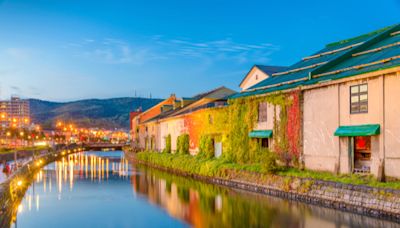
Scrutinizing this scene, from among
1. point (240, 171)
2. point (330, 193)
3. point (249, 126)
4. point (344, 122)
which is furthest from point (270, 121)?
point (330, 193)

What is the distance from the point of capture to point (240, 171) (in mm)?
30625

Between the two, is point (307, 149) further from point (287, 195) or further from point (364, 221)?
point (364, 221)

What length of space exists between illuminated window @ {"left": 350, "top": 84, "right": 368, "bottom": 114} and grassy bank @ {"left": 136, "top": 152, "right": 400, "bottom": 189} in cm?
352

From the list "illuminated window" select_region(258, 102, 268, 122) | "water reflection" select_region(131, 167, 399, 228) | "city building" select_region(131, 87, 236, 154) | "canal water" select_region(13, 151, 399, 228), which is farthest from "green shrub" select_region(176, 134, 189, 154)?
"illuminated window" select_region(258, 102, 268, 122)

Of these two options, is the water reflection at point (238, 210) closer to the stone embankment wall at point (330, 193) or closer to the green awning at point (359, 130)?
the stone embankment wall at point (330, 193)

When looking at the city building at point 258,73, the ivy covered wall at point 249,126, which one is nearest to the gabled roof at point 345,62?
the ivy covered wall at point 249,126

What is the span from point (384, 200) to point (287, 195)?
23.5 feet

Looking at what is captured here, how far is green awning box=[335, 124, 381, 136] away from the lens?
69.1ft

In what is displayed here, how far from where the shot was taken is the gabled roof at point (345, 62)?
22700mm

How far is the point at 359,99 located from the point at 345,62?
16.7ft

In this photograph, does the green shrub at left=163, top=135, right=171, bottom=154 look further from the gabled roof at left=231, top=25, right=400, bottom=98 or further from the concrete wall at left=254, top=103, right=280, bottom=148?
the concrete wall at left=254, top=103, right=280, bottom=148

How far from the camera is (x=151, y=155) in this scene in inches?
2282

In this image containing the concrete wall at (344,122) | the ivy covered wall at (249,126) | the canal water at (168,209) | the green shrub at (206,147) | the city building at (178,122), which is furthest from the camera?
the city building at (178,122)

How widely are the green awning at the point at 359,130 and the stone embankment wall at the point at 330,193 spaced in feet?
9.48
